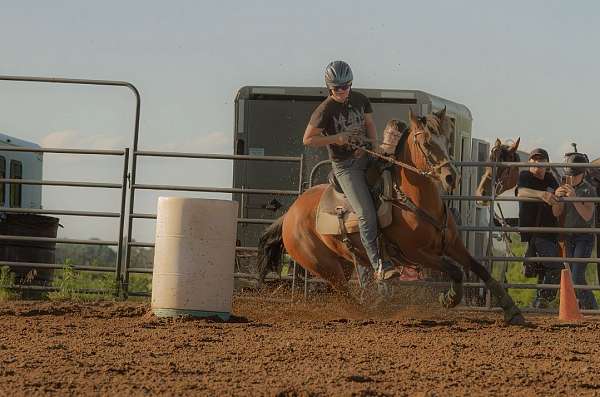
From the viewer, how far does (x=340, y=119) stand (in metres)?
11.0

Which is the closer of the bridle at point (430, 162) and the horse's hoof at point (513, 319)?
the bridle at point (430, 162)

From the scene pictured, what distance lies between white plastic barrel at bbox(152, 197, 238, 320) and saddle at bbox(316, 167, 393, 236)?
1060 millimetres

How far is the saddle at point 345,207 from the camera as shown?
11.0 meters

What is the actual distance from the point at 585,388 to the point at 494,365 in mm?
Result: 953

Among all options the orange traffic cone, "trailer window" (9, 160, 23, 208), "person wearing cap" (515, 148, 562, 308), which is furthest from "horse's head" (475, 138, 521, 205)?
"trailer window" (9, 160, 23, 208)

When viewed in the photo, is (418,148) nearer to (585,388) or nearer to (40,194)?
(585,388)

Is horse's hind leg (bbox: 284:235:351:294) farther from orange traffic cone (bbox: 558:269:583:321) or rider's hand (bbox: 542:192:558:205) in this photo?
rider's hand (bbox: 542:192:558:205)

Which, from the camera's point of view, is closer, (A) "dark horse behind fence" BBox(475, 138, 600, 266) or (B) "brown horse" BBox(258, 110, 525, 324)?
(B) "brown horse" BBox(258, 110, 525, 324)

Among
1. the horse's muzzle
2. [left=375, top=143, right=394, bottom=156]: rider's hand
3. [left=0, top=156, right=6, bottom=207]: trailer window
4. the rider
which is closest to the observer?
the horse's muzzle

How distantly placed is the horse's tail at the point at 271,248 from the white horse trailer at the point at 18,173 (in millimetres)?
7019

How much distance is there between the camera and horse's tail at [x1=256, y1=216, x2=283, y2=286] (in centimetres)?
1266

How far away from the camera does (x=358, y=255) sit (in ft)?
38.1

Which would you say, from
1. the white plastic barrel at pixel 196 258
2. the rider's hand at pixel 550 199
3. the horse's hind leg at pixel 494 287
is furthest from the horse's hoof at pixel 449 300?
the rider's hand at pixel 550 199

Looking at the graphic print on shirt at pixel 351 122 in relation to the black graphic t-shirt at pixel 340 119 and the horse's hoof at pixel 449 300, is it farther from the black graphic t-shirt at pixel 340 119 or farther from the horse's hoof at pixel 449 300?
the horse's hoof at pixel 449 300
